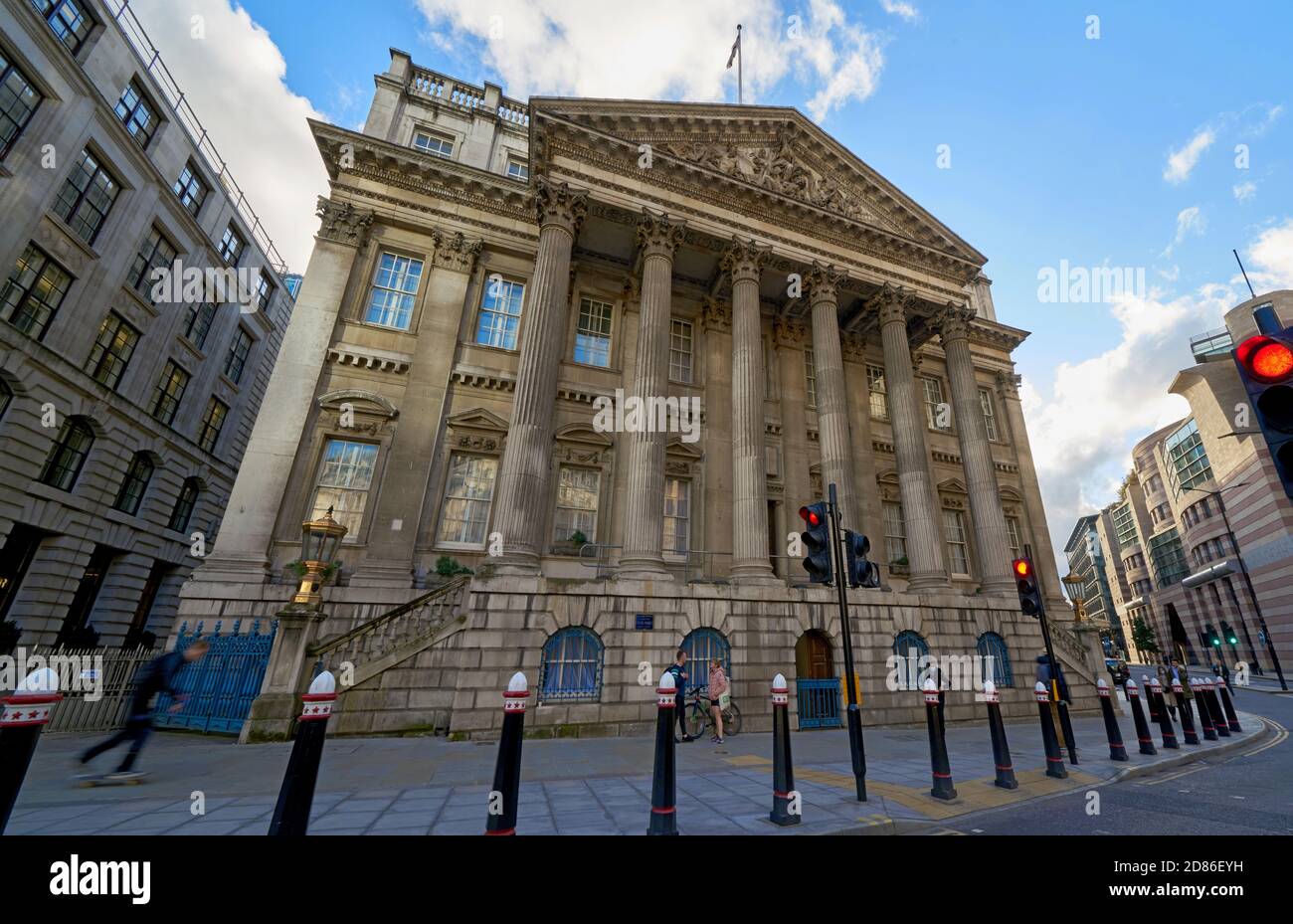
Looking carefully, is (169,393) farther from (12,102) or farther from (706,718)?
(706,718)

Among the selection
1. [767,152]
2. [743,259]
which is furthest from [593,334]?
[767,152]

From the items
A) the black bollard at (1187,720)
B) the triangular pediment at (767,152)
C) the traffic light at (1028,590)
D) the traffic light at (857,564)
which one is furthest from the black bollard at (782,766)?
the triangular pediment at (767,152)

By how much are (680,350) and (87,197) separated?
899 inches

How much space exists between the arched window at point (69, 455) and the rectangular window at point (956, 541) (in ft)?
111

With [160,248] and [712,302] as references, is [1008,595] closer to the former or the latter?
[712,302]

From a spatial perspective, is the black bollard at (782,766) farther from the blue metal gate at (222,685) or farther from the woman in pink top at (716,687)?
the blue metal gate at (222,685)

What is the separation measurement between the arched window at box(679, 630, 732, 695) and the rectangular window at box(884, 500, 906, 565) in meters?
9.51

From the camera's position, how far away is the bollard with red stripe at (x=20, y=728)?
2908 mm

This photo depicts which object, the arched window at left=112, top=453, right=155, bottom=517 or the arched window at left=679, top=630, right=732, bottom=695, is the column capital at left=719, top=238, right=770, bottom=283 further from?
the arched window at left=112, top=453, right=155, bottom=517

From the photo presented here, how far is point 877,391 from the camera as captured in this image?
2309 cm

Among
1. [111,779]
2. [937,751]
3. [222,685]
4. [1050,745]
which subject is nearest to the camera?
[937,751]

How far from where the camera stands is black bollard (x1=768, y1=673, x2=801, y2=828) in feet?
16.7

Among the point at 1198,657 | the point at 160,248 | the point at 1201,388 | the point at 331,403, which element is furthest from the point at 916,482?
the point at 1198,657
